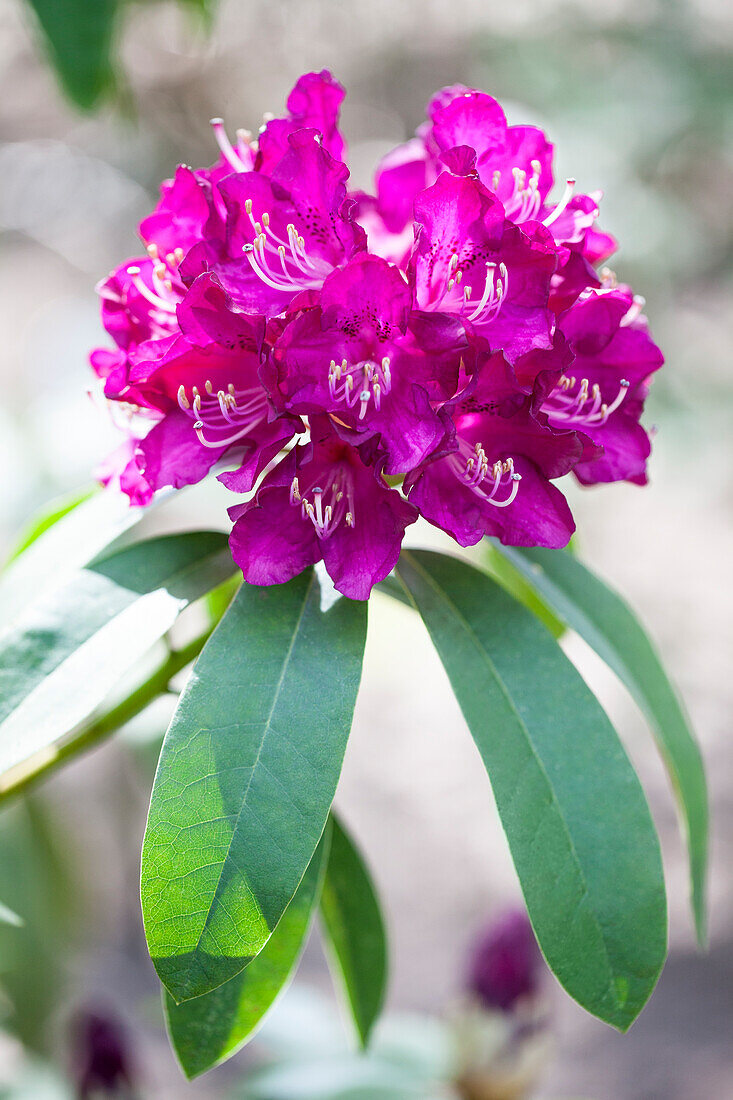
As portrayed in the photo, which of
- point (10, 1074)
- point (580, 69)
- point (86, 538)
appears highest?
point (580, 69)

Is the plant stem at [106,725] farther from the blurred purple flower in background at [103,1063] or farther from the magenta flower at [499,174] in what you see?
the blurred purple flower in background at [103,1063]

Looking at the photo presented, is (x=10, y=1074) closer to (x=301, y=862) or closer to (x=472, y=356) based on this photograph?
(x=301, y=862)

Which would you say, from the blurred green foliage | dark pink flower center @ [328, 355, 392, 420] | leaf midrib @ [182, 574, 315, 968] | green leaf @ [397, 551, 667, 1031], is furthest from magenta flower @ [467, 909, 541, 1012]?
the blurred green foliage

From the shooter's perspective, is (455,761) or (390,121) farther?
(390,121)

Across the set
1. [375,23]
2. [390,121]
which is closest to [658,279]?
[375,23]

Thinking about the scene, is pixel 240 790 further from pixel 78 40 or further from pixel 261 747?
pixel 78 40

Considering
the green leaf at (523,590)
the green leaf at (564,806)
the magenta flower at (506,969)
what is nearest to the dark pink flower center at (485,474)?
the green leaf at (564,806)
